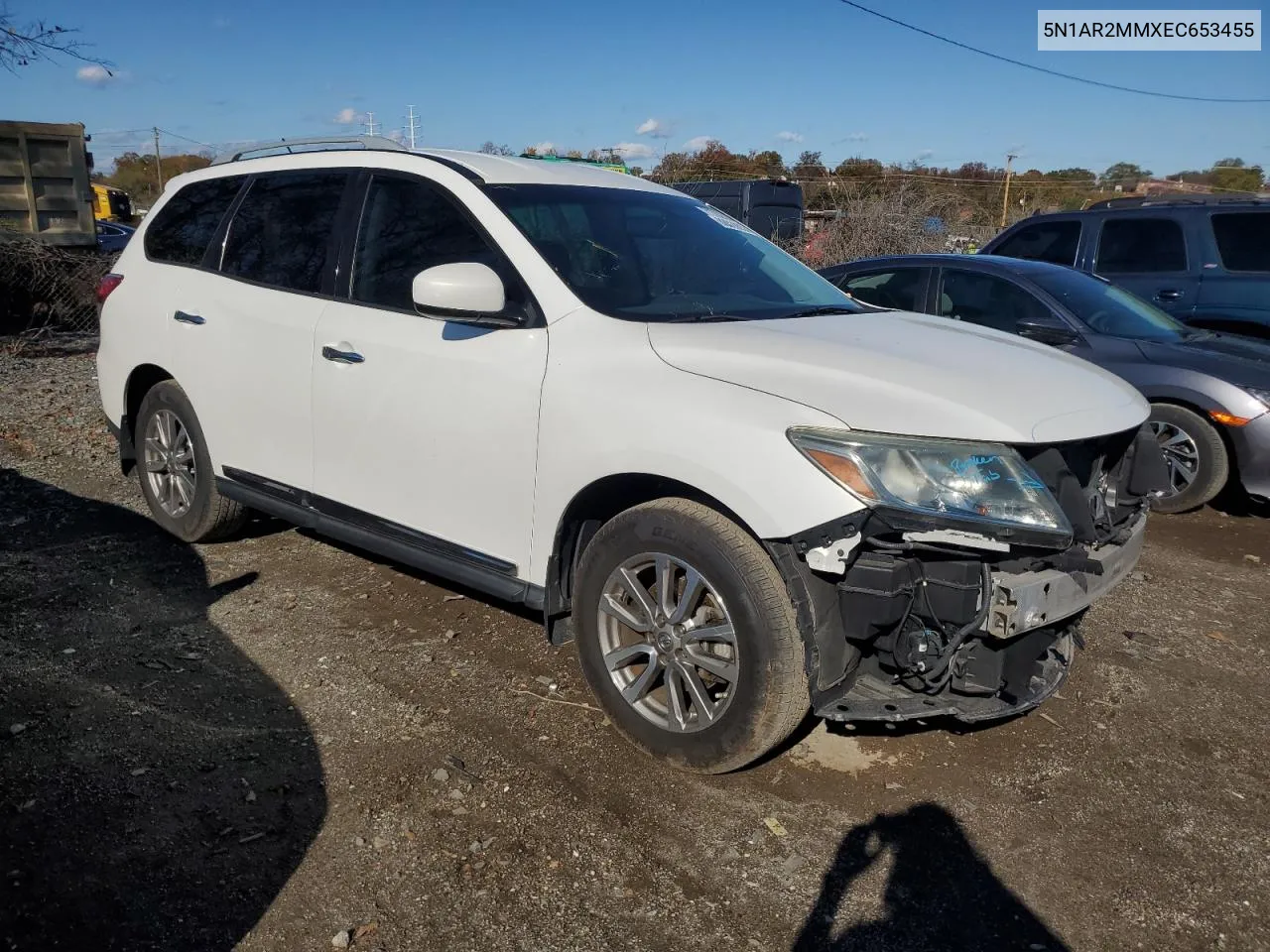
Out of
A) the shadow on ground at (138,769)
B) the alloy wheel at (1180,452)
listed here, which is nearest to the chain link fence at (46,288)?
the shadow on ground at (138,769)

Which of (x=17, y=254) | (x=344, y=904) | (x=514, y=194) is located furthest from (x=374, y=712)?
(x=17, y=254)

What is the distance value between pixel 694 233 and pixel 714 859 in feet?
8.32

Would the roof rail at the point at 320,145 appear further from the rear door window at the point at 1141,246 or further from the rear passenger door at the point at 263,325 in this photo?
the rear door window at the point at 1141,246

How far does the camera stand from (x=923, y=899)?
267cm

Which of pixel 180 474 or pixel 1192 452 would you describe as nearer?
pixel 180 474

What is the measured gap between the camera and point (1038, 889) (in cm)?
273

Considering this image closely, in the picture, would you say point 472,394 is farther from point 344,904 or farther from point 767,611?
point 344,904

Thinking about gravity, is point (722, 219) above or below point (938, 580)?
above

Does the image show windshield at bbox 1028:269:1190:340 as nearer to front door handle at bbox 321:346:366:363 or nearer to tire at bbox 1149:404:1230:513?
tire at bbox 1149:404:1230:513

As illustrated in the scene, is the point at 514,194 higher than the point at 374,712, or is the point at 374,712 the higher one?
the point at 514,194

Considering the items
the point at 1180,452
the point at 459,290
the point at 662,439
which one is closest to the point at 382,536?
the point at 459,290

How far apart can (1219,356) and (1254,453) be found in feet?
2.19

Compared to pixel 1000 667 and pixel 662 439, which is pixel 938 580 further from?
pixel 662 439

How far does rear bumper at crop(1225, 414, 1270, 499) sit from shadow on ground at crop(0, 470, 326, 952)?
5.61 metres
